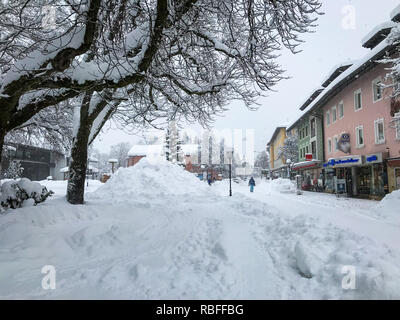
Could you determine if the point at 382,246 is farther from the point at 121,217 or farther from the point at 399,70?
the point at 399,70

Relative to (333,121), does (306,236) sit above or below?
below

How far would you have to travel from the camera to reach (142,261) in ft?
12.1

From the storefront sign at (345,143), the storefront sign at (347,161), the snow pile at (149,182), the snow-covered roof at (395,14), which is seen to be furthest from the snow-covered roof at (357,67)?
the snow pile at (149,182)

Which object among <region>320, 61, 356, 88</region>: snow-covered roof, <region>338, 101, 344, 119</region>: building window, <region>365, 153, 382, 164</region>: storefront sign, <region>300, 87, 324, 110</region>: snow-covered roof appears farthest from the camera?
<region>300, 87, 324, 110</region>: snow-covered roof

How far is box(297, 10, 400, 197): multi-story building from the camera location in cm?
1377

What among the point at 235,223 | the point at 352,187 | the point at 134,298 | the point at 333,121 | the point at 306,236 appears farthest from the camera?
the point at 333,121

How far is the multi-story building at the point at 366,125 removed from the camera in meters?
13.8

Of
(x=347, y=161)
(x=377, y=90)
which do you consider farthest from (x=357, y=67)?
(x=347, y=161)

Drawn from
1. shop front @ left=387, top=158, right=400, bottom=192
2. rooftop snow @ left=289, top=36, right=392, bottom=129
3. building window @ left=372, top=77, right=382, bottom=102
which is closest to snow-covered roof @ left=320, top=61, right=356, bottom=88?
rooftop snow @ left=289, top=36, right=392, bottom=129

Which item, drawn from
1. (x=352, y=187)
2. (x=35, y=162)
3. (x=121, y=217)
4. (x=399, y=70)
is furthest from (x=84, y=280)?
(x=35, y=162)

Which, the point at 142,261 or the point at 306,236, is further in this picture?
the point at 306,236

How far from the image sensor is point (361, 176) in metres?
17.7

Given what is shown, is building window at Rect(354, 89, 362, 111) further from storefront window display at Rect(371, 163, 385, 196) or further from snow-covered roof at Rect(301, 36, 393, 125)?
storefront window display at Rect(371, 163, 385, 196)
